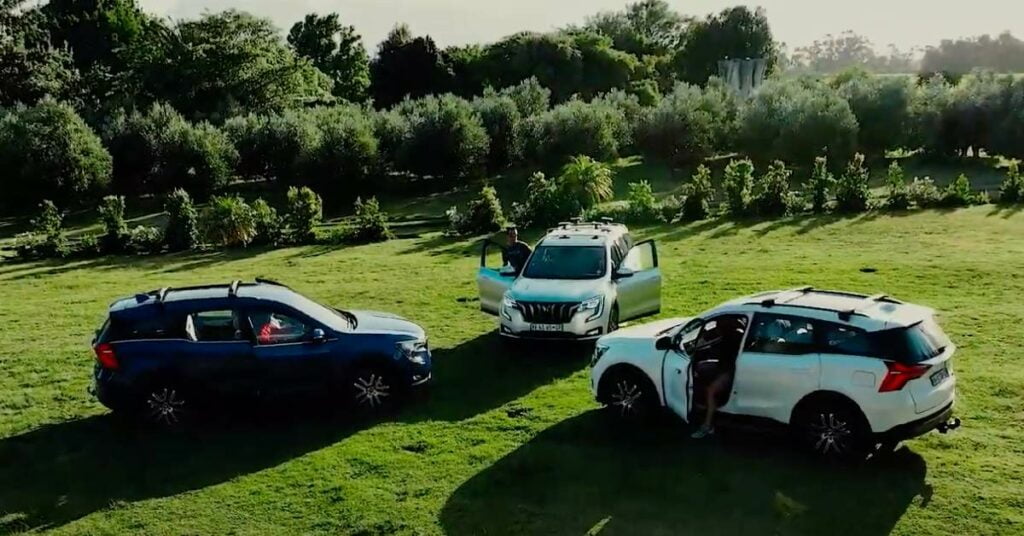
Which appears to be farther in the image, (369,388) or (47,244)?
(47,244)

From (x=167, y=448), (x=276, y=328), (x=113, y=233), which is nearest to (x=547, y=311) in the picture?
(x=276, y=328)

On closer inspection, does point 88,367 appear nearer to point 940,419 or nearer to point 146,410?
point 146,410

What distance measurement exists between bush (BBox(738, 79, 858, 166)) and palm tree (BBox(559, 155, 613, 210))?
13.7m

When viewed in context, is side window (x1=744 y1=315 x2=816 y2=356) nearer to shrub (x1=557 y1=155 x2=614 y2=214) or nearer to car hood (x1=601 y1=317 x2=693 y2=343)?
car hood (x1=601 y1=317 x2=693 y2=343)

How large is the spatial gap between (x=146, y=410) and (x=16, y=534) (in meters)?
2.52

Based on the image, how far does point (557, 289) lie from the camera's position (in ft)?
45.8

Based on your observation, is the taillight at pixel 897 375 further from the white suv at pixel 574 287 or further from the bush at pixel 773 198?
the bush at pixel 773 198

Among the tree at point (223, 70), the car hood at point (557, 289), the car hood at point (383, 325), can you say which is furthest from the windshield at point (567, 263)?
the tree at point (223, 70)

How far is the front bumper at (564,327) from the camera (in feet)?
44.5

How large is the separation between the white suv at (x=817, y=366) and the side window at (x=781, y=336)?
0.4 inches

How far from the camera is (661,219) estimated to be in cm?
2803

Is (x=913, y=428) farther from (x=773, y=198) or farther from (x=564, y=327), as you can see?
(x=773, y=198)

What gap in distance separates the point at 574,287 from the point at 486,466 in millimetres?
4435

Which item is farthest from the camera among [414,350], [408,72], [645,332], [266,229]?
[408,72]
